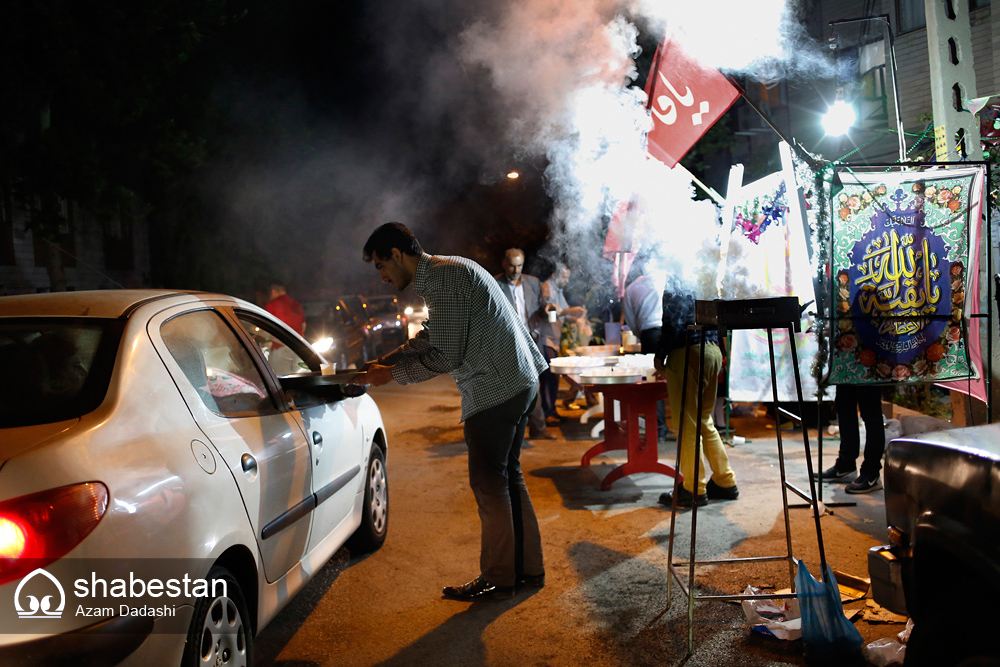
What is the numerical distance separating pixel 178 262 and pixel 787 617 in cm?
1800

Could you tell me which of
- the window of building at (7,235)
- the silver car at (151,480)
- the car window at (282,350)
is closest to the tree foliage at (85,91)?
the window of building at (7,235)

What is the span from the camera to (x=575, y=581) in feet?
13.7

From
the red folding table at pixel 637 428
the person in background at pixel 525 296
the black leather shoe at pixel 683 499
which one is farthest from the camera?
the person in background at pixel 525 296

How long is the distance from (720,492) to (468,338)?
284cm

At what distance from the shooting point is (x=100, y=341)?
268 centimetres

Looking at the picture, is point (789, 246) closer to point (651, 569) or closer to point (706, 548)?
point (706, 548)

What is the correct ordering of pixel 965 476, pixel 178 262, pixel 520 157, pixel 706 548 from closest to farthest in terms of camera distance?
pixel 965 476 < pixel 706 548 < pixel 520 157 < pixel 178 262

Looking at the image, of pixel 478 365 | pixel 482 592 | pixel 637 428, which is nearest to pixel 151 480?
pixel 478 365

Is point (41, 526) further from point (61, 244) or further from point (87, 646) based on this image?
point (61, 244)

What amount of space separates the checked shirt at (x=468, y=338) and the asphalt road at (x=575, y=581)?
3.71 feet

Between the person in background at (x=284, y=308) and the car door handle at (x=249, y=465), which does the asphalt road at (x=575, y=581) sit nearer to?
the car door handle at (x=249, y=465)

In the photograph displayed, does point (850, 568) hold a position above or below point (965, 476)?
below

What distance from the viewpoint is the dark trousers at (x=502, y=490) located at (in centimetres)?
386

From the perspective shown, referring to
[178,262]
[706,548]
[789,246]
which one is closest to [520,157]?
[789,246]
